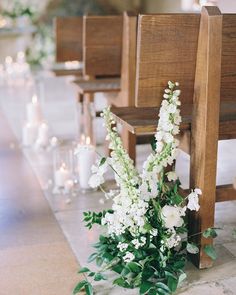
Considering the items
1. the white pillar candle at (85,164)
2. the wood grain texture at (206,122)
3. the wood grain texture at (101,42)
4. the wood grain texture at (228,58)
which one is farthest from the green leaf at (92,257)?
the wood grain texture at (101,42)

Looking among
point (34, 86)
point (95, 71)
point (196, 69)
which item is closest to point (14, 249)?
point (196, 69)

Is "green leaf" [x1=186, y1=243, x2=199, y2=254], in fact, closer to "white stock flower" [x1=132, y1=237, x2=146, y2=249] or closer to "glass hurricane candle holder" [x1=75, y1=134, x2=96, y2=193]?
"white stock flower" [x1=132, y1=237, x2=146, y2=249]

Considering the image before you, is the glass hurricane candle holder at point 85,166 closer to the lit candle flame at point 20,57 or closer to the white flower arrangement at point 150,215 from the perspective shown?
the white flower arrangement at point 150,215

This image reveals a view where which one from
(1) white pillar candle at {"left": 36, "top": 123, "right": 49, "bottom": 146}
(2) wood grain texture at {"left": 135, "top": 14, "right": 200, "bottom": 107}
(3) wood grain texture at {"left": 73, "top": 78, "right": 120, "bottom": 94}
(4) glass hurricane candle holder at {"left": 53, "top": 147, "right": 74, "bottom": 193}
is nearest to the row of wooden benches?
(2) wood grain texture at {"left": 135, "top": 14, "right": 200, "bottom": 107}

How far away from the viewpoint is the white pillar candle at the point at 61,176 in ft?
10.5

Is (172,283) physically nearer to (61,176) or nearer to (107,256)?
(107,256)

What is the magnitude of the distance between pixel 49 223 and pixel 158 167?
851 millimetres

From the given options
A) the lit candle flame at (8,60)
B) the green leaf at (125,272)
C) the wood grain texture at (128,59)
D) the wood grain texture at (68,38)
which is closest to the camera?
the green leaf at (125,272)

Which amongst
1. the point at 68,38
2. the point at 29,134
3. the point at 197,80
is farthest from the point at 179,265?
the point at 68,38

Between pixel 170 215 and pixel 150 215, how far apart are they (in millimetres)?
100

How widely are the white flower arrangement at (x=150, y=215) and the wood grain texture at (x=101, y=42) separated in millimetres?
1550

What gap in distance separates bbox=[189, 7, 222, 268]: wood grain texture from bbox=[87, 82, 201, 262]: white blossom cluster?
0.10m

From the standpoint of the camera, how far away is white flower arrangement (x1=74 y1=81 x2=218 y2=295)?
6.79 ft

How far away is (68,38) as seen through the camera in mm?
4141
